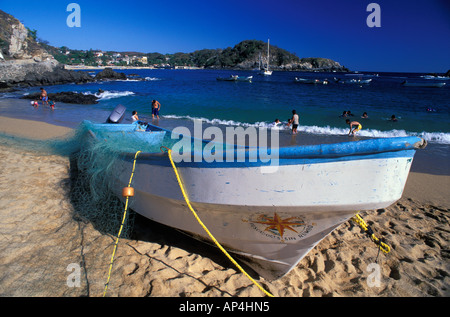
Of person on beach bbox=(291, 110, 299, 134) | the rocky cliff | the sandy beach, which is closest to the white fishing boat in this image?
the sandy beach

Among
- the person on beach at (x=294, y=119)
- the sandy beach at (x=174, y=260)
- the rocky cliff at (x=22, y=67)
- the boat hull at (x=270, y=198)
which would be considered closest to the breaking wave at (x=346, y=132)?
the person on beach at (x=294, y=119)

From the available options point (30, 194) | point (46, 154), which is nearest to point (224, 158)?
point (30, 194)

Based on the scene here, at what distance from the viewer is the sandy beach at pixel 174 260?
2.80 m

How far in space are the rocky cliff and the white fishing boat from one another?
37.5 metres

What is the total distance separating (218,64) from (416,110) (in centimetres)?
15245

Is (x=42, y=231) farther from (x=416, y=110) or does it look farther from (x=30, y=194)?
(x=416, y=110)

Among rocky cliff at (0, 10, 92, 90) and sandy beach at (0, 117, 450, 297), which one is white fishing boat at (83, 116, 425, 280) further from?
rocky cliff at (0, 10, 92, 90)

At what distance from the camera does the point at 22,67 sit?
3638 cm

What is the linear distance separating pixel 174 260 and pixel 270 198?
174cm

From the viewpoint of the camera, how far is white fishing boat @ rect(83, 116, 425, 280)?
2.20 meters

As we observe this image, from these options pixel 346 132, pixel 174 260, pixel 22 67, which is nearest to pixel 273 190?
pixel 174 260

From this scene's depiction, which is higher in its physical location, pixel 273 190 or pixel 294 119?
pixel 294 119

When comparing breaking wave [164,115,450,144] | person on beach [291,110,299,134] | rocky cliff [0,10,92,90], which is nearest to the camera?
person on beach [291,110,299,134]

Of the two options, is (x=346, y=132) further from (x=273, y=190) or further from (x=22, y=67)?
(x=22, y=67)
